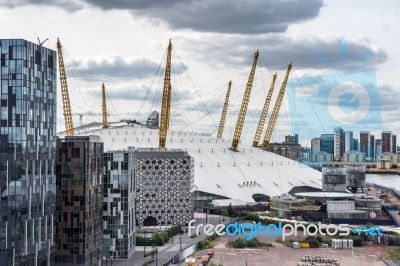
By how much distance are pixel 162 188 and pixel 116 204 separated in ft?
55.8

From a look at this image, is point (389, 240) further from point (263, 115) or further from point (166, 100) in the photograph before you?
point (263, 115)

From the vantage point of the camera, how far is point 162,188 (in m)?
76.2

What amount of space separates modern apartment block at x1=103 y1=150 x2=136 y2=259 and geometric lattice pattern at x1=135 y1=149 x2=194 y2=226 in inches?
613

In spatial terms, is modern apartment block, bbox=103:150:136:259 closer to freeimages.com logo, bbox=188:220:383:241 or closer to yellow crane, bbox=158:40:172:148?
freeimages.com logo, bbox=188:220:383:241

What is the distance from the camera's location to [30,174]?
44.8 m

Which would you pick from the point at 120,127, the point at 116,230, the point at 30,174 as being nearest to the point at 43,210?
the point at 30,174

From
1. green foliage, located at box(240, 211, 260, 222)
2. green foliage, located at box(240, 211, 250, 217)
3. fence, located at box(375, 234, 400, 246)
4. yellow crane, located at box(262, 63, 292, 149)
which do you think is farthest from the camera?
yellow crane, located at box(262, 63, 292, 149)

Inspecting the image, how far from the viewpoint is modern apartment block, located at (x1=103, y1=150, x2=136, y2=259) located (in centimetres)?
5956

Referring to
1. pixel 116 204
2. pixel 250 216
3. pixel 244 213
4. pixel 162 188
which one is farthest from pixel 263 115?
pixel 116 204

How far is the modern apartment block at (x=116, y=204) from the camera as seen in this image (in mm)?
59562

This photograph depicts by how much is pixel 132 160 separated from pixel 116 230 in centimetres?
656

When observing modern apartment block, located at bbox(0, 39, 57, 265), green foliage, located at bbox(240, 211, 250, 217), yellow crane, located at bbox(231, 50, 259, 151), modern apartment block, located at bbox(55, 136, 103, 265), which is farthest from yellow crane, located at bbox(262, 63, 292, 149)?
modern apartment block, located at bbox(0, 39, 57, 265)

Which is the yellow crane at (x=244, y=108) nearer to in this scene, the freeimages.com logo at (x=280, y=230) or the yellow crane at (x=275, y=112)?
the yellow crane at (x=275, y=112)

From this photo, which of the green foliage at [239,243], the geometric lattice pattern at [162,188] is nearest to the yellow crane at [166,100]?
the geometric lattice pattern at [162,188]
